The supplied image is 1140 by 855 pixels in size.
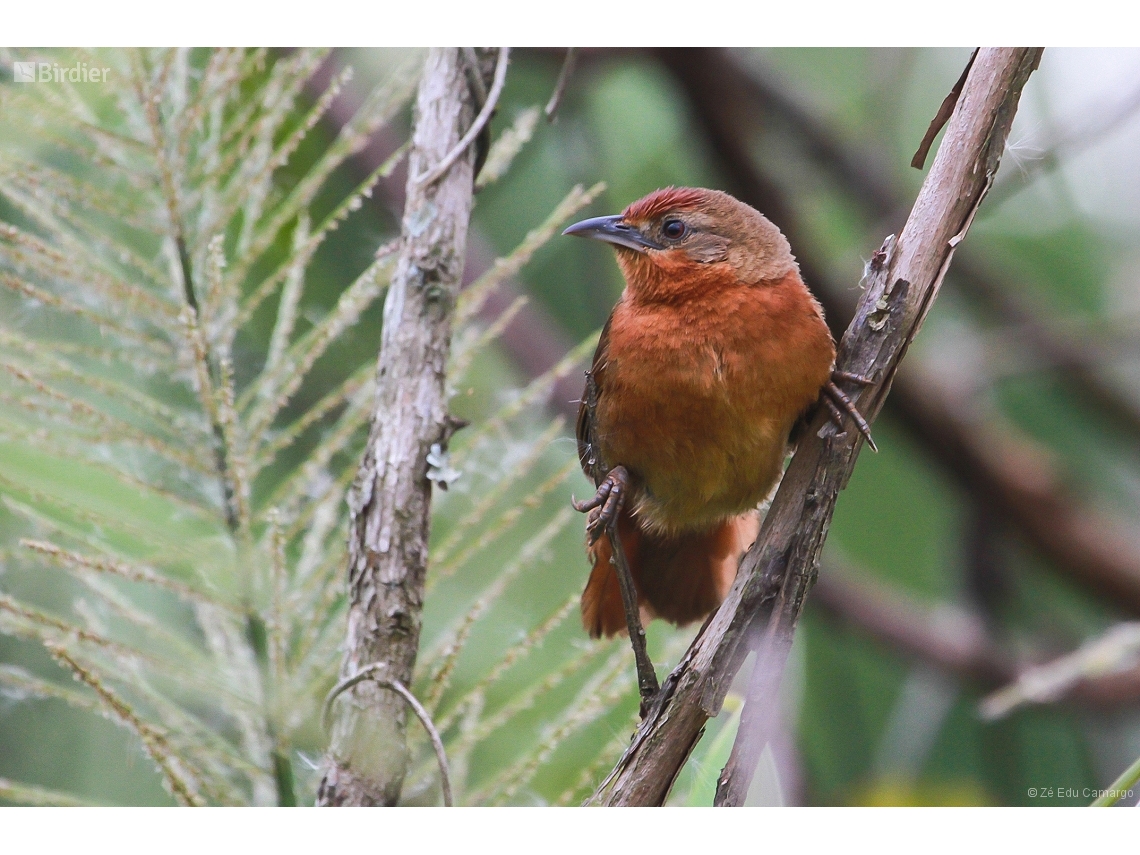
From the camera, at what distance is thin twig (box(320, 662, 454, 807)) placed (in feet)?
5.07

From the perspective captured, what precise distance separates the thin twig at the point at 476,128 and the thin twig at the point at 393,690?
2.49 ft

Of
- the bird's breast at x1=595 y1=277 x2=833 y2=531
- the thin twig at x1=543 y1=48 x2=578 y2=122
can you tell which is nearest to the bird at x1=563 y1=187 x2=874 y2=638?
the bird's breast at x1=595 y1=277 x2=833 y2=531

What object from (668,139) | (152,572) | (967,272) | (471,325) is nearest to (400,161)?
(471,325)

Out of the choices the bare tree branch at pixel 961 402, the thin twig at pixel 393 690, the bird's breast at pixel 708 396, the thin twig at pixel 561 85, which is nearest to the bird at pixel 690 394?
the bird's breast at pixel 708 396

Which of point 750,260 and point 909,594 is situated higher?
point 750,260

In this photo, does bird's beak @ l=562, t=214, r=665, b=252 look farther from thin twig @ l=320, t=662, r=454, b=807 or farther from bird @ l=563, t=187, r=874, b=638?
thin twig @ l=320, t=662, r=454, b=807

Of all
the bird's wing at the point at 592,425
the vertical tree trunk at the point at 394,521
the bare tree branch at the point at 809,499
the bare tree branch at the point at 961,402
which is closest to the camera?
the bare tree branch at the point at 809,499

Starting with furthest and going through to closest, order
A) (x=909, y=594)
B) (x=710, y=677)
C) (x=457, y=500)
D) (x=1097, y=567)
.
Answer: (x=909, y=594), (x=1097, y=567), (x=457, y=500), (x=710, y=677)

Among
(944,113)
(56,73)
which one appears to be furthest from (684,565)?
(56,73)

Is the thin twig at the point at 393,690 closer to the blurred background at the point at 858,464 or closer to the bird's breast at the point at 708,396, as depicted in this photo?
the blurred background at the point at 858,464

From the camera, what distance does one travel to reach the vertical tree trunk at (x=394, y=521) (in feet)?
5.14

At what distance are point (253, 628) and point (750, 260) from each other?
3.28ft

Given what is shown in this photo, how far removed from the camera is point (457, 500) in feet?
6.26

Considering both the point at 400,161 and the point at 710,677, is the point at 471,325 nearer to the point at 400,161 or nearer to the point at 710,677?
the point at 400,161
